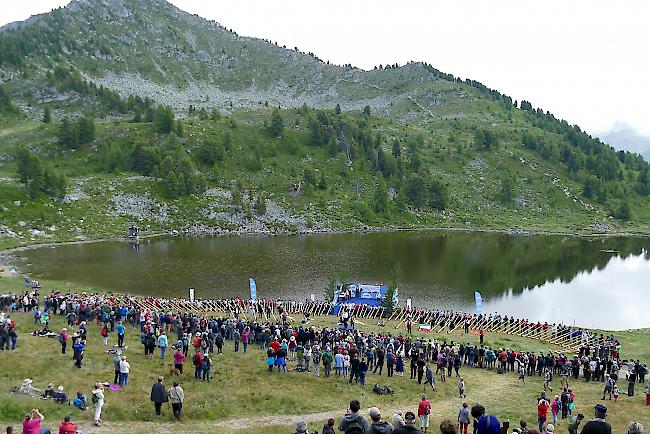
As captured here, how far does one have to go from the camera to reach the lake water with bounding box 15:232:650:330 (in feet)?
232

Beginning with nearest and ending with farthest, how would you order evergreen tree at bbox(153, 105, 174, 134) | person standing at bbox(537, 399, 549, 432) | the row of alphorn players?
person standing at bbox(537, 399, 549, 432) → the row of alphorn players → evergreen tree at bbox(153, 105, 174, 134)

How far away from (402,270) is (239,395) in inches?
2557

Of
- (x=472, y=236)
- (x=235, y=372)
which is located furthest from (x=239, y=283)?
(x=472, y=236)

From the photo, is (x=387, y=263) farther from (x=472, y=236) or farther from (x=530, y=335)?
(x=472, y=236)

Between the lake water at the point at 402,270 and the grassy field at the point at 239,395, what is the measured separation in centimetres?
3601

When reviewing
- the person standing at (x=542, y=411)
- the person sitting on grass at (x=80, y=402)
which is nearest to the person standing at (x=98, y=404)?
the person sitting on grass at (x=80, y=402)

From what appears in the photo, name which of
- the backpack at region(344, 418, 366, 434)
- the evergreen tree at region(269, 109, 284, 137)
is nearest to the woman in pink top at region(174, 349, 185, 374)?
the backpack at region(344, 418, 366, 434)

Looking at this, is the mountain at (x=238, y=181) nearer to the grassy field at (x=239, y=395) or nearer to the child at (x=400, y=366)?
the grassy field at (x=239, y=395)

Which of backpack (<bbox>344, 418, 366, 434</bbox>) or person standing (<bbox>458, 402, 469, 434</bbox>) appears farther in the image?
person standing (<bbox>458, 402, 469, 434</bbox>)

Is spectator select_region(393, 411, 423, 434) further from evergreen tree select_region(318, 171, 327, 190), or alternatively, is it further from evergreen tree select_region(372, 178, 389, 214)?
A: evergreen tree select_region(318, 171, 327, 190)

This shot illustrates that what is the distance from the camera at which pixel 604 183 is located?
192m

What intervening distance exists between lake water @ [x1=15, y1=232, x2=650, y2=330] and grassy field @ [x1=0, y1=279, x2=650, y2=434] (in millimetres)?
36008

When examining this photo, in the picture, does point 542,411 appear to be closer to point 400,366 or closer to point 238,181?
point 400,366

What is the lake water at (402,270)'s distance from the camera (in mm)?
70625
